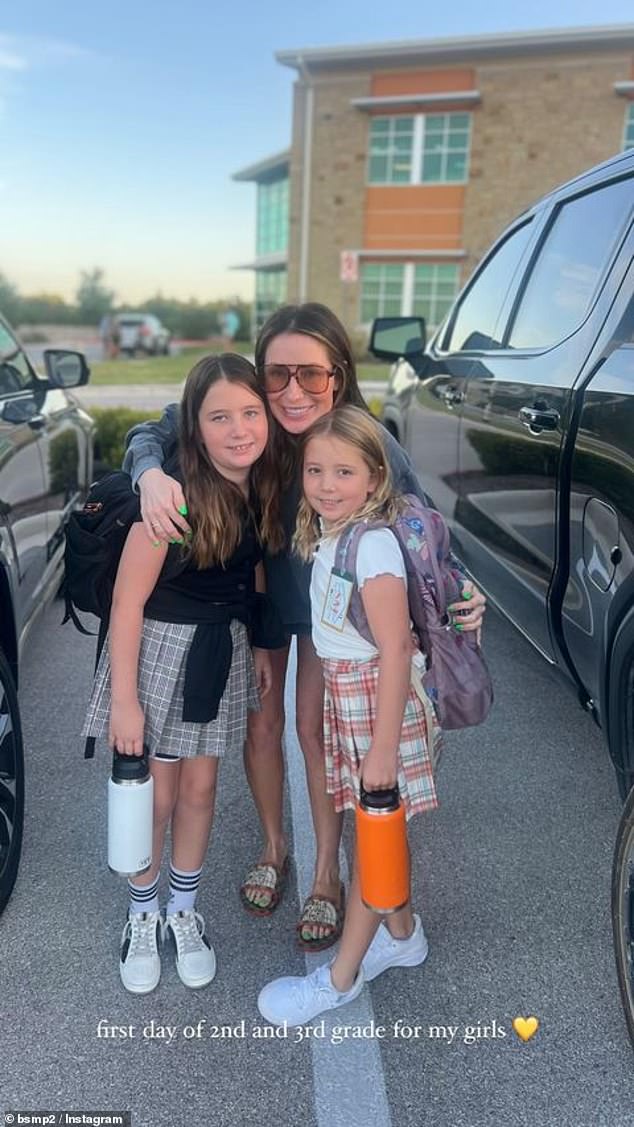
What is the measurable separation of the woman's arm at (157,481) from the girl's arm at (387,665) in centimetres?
45

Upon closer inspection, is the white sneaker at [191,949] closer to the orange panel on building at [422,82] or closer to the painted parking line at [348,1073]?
the painted parking line at [348,1073]

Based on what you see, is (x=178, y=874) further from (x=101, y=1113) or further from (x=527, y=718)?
(x=527, y=718)

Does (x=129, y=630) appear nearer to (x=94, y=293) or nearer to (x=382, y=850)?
(x=382, y=850)

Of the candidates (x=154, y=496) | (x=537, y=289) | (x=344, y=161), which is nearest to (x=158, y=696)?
(x=154, y=496)

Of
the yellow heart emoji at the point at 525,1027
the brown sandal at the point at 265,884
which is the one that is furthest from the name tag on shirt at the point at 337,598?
the yellow heart emoji at the point at 525,1027

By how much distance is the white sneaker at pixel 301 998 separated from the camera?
80.1 inches

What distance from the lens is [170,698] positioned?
2088 millimetres

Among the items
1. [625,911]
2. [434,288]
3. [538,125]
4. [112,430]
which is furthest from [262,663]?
[538,125]

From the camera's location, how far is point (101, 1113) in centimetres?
179

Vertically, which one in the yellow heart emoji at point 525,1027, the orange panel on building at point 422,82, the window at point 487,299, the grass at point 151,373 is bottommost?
the grass at point 151,373

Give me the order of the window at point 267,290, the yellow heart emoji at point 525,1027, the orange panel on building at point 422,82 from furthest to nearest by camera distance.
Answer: the window at point 267,290 → the orange panel on building at point 422,82 → the yellow heart emoji at point 525,1027

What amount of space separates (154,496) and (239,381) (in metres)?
0.34

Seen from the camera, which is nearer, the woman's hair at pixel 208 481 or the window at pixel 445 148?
the woman's hair at pixel 208 481

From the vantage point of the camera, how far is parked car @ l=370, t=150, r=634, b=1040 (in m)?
2.01
